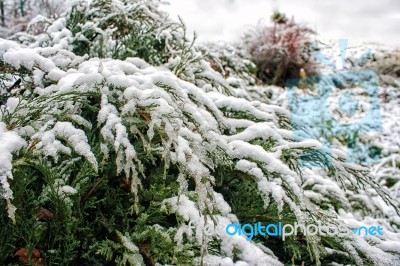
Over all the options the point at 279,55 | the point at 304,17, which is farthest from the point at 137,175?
the point at 304,17

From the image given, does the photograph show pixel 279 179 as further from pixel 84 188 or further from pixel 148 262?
pixel 84 188

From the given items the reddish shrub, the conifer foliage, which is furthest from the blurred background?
the conifer foliage

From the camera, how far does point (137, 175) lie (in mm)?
1295

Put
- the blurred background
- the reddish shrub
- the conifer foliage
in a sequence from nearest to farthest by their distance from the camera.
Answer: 1. the conifer foliage
2. the reddish shrub
3. the blurred background

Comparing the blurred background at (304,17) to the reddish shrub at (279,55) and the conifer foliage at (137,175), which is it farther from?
the conifer foliage at (137,175)

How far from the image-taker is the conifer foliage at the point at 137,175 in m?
1.10

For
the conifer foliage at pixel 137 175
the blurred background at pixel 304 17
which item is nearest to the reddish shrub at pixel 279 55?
the blurred background at pixel 304 17

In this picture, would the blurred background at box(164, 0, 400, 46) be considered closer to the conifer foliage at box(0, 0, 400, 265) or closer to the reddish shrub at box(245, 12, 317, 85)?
the reddish shrub at box(245, 12, 317, 85)

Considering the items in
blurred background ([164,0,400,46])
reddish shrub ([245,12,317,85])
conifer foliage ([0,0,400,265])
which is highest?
blurred background ([164,0,400,46])

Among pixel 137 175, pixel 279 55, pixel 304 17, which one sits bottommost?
pixel 137 175

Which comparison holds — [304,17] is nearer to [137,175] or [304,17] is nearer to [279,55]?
[279,55]

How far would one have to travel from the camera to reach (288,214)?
136 centimetres

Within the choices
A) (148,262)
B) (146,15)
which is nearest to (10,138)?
(148,262)

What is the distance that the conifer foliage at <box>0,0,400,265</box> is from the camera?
110 centimetres
